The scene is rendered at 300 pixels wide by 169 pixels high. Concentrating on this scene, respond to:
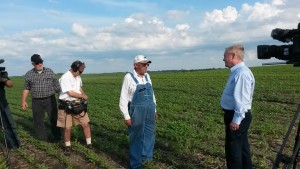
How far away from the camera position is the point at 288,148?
7785 millimetres

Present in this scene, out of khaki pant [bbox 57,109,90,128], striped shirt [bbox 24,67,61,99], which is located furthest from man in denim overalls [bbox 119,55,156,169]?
striped shirt [bbox 24,67,61,99]

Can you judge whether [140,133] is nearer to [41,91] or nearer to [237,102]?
[237,102]

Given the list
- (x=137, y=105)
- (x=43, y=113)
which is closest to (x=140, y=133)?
(x=137, y=105)

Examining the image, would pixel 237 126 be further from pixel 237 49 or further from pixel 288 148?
pixel 288 148

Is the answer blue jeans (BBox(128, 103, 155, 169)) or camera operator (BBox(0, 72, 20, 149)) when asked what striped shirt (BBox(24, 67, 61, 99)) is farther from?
blue jeans (BBox(128, 103, 155, 169))

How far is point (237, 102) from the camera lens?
4996mm

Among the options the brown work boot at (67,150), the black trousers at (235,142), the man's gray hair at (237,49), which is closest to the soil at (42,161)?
the brown work boot at (67,150)

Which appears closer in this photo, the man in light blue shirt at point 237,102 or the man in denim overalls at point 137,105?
the man in light blue shirt at point 237,102

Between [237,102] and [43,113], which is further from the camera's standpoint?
[43,113]

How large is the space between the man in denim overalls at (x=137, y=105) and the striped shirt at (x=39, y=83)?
3447 millimetres

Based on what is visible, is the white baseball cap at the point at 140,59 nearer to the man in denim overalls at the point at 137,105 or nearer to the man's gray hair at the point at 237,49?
the man in denim overalls at the point at 137,105

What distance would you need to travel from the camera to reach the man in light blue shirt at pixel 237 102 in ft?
16.4

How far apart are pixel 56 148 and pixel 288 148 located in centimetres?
515

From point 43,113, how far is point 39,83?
801mm
